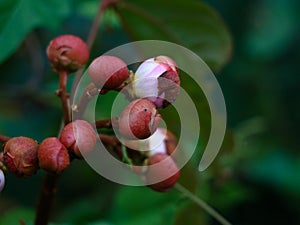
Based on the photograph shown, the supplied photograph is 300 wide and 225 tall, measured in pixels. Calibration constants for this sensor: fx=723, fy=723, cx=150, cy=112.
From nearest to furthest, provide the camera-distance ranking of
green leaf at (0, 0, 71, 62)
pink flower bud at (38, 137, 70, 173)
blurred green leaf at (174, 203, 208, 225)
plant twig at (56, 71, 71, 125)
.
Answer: pink flower bud at (38, 137, 70, 173) < plant twig at (56, 71, 71, 125) < green leaf at (0, 0, 71, 62) < blurred green leaf at (174, 203, 208, 225)

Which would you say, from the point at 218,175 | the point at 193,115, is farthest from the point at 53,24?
the point at 218,175

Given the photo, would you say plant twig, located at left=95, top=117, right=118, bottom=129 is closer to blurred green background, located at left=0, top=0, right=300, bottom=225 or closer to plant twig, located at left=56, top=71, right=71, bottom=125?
plant twig, located at left=56, top=71, right=71, bottom=125

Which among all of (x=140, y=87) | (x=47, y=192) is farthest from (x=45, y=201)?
(x=140, y=87)

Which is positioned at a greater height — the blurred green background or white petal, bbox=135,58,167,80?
white petal, bbox=135,58,167,80

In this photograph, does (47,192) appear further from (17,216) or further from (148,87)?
(17,216)

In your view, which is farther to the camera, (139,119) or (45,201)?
(45,201)

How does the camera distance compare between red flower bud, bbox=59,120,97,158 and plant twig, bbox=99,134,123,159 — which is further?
plant twig, bbox=99,134,123,159

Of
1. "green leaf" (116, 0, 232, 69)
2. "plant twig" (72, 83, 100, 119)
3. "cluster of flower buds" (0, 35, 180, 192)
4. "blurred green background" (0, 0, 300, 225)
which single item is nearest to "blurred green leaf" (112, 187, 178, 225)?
"blurred green background" (0, 0, 300, 225)

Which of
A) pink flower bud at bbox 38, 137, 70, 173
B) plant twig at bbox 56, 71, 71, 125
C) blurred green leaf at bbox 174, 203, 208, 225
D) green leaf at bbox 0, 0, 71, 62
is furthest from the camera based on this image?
blurred green leaf at bbox 174, 203, 208, 225
